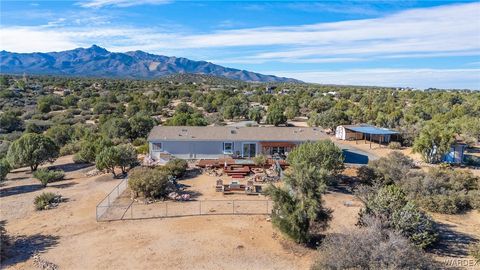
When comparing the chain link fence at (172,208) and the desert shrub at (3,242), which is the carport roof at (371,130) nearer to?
the chain link fence at (172,208)

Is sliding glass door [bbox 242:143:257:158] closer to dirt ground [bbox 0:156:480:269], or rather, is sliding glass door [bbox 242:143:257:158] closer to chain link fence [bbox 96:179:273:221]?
dirt ground [bbox 0:156:480:269]

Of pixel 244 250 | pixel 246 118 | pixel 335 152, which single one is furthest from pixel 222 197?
pixel 246 118

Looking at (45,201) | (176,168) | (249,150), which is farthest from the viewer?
(249,150)

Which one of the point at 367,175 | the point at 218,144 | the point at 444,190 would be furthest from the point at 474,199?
the point at 218,144

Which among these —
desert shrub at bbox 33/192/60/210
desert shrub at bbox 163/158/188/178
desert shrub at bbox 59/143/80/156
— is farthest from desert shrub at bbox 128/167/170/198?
desert shrub at bbox 59/143/80/156

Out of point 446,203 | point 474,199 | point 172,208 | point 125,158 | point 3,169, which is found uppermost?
point 125,158

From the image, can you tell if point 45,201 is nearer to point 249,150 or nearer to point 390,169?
point 249,150
